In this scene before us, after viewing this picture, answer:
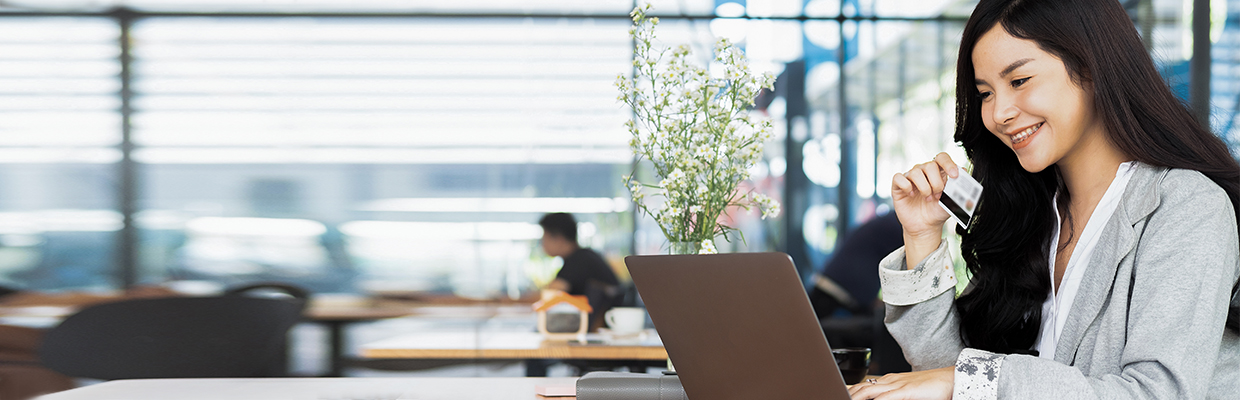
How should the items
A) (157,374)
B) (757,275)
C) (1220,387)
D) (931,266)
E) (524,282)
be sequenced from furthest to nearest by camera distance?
(524,282)
(157,374)
(931,266)
(1220,387)
(757,275)

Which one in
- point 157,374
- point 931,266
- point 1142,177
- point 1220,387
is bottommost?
point 157,374

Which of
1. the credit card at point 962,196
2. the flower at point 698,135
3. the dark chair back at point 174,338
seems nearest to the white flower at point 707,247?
the flower at point 698,135

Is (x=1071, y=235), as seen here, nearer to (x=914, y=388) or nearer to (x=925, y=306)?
(x=925, y=306)

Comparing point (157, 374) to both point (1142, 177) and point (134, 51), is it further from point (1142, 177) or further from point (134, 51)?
point (134, 51)

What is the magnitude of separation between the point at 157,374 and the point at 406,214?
7.87ft

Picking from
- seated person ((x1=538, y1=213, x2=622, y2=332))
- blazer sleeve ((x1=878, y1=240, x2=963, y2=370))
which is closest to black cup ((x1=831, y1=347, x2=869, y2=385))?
blazer sleeve ((x1=878, y1=240, x2=963, y2=370))

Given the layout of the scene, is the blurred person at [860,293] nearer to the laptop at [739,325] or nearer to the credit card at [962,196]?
the credit card at [962,196]

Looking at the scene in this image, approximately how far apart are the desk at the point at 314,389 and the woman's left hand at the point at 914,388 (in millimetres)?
489

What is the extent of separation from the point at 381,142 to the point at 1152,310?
14.8 feet

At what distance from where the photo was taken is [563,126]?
16.1 ft

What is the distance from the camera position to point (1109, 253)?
3.57ft

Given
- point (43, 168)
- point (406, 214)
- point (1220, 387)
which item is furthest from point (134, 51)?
point (1220, 387)

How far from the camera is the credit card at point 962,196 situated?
3.79 feet

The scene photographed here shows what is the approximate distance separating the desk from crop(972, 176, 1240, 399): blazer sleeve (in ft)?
2.22
